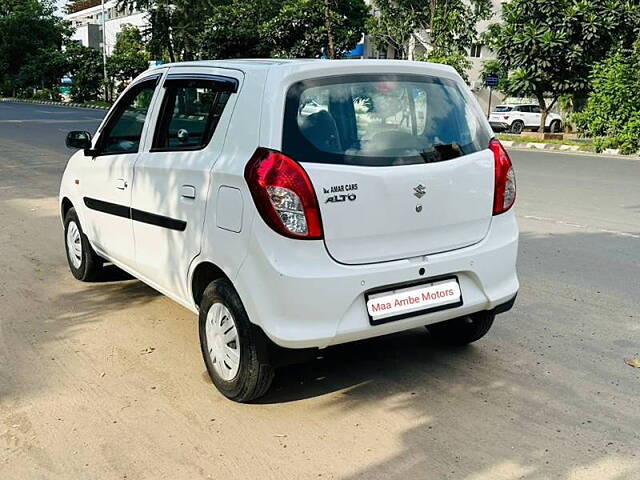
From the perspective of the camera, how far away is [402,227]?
3.47 m

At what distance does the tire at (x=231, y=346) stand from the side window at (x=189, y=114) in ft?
2.81

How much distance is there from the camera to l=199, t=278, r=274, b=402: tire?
343cm

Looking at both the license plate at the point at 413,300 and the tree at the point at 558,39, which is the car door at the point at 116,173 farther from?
the tree at the point at 558,39

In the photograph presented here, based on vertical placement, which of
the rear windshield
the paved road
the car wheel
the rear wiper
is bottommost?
Result: the paved road

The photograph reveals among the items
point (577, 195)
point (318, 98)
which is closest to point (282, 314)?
point (318, 98)

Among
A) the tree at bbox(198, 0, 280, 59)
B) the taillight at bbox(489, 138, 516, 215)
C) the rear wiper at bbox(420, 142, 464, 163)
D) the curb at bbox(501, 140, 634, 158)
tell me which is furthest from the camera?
the tree at bbox(198, 0, 280, 59)

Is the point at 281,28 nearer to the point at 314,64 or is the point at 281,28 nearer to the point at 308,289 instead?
the point at 314,64

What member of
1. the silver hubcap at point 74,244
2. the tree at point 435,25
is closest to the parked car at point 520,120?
the tree at point 435,25

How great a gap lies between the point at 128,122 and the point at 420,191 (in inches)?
90.4

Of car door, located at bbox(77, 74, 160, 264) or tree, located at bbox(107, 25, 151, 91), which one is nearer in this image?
car door, located at bbox(77, 74, 160, 264)

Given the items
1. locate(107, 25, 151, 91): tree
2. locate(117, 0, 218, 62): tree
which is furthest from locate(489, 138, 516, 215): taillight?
locate(107, 25, 151, 91): tree

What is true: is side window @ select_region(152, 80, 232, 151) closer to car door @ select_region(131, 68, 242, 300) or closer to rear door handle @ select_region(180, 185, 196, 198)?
car door @ select_region(131, 68, 242, 300)

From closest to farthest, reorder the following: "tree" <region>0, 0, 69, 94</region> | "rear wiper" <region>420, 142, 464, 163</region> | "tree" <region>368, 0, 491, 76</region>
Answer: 1. "rear wiper" <region>420, 142, 464, 163</region>
2. "tree" <region>368, 0, 491, 76</region>
3. "tree" <region>0, 0, 69, 94</region>

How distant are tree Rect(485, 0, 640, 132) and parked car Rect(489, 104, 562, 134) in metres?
8.56
